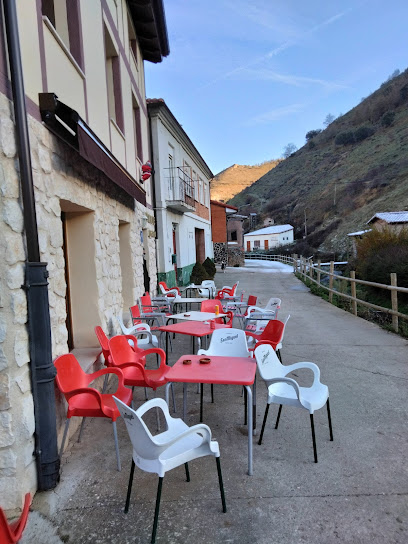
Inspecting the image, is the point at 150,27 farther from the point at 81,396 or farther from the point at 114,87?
the point at 81,396

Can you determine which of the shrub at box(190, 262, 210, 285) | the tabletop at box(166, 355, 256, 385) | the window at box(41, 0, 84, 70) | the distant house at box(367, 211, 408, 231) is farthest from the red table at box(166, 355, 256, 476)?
the distant house at box(367, 211, 408, 231)

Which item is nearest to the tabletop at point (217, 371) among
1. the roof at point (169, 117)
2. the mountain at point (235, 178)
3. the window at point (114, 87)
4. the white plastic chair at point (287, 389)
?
the white plastic chair at point (287, 389)

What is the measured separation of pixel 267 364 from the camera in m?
3.38

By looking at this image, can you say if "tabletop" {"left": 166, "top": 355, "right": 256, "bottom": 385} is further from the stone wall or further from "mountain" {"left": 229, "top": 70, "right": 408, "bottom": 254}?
"mountain" {"left": 229, "top": 70, "right": 408, "bottom": 254}

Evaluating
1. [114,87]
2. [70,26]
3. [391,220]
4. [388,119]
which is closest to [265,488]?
[70,26]

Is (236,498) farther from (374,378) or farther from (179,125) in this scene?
(179,125)

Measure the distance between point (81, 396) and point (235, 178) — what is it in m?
119

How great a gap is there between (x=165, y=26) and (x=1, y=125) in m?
8.37

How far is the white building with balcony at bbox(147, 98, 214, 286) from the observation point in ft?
37.9

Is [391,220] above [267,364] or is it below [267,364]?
above

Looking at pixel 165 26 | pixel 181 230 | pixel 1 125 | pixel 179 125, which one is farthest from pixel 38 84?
pixel 181 230

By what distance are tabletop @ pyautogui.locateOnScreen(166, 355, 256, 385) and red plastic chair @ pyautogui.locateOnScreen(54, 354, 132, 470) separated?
0.51m

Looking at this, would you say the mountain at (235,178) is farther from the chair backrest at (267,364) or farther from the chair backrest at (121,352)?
the chair backrest at (267,364)

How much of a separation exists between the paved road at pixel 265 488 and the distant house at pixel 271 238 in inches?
2074
